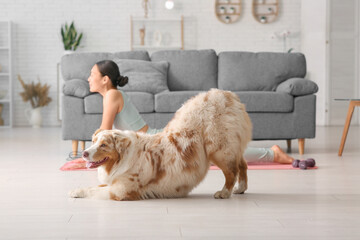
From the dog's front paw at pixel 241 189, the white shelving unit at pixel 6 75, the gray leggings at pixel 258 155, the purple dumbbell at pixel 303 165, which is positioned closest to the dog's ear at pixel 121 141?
the dog's front paw at pixel 241 189

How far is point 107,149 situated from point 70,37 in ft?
19.3

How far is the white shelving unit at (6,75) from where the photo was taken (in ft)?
25.7

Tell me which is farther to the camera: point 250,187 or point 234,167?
point 250,187

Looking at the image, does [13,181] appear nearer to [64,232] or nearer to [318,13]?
[64,232]

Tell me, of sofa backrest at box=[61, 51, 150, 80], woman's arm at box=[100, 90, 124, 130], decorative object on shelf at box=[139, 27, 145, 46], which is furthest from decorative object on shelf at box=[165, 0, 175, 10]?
woman's arm at box=[100, 90, 124, 130]

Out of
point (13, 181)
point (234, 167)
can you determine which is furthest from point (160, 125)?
point (234, 167)

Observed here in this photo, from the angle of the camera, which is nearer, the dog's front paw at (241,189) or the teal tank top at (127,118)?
the dog's front paw at (241,189)

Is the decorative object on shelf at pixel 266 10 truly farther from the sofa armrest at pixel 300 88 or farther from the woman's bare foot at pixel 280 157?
the woman's bare foot at pixel 280 157

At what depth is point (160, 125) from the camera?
412 cm

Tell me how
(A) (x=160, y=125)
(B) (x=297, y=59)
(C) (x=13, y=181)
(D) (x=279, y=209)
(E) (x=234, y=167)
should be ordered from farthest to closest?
(B) (x=297, y=59) < (A) (x=160, y=125) < (C) (x=13, y=181) < (E) (x=234, y=167) < (D) (x=279, y=209)

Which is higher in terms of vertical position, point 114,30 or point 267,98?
point 114,30

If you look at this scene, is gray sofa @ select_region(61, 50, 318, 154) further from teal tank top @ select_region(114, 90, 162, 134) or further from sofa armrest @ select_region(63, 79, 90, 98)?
teal tank top @ select_region(114, 90, 162, 134)

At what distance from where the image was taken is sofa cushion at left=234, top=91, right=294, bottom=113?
4180mm

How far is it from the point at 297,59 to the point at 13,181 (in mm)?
2937
